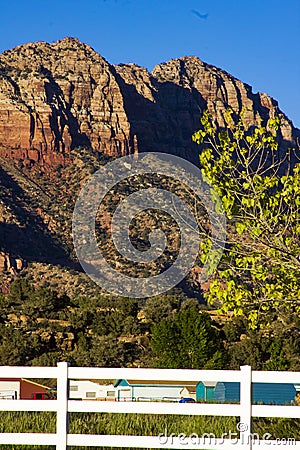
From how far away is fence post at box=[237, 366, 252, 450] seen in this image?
32.0 ft

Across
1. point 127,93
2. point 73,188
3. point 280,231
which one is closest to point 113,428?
point 280,231

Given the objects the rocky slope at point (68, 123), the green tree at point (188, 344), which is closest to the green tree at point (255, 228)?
the green tree at point (188, 344)

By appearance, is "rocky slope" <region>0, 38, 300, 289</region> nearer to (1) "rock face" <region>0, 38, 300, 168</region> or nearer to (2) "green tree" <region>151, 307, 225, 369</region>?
(1) "rock face" <region>0, 38, 300, 168</region>

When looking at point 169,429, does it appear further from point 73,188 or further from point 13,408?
point 73,188

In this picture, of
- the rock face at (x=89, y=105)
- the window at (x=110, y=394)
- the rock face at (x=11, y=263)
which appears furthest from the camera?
the rock face at (x=89, y=105)

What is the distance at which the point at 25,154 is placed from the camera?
137250 mm

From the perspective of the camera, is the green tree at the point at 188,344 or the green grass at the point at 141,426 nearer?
the green grass at the point at 141,426

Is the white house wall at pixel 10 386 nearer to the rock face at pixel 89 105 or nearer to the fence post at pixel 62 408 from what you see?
the fence post at pixel 62 408

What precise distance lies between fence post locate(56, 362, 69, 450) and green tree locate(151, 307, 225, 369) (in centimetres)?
3211

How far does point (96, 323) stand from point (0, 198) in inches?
2196

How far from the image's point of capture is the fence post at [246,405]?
974 centimetres

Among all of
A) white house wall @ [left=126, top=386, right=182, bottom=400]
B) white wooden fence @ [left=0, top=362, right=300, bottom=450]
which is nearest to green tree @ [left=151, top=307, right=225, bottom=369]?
white house wall @ [left=126, top=386, right=182, bottom=400]

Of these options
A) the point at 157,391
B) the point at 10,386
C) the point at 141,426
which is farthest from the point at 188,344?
the point at 141,426

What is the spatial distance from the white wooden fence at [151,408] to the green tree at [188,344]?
32.0 m
